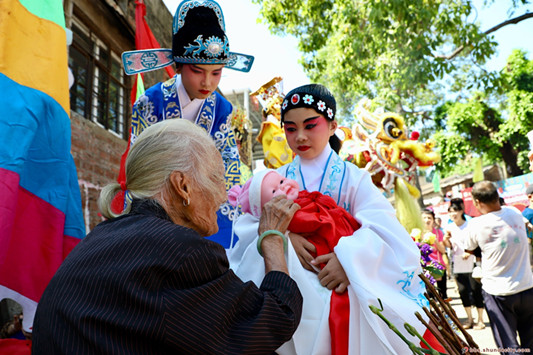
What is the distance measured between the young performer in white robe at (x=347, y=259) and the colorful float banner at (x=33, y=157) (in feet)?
3.57

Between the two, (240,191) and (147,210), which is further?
(240,191)

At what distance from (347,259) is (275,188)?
0.47 meters

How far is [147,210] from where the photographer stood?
4.55ft

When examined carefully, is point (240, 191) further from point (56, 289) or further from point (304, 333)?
point (56, 289)

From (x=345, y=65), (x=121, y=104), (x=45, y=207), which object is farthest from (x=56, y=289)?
(x=345, y=65)

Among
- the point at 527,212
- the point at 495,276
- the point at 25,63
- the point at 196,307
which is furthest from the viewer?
the point at 527,212

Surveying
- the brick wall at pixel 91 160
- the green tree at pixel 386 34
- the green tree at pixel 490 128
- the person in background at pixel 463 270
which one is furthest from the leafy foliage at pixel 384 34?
the green tree at pixel 490 128

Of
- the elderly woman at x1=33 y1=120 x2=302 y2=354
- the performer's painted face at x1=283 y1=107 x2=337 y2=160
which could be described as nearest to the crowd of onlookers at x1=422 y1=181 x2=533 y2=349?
the performer's painted face at x1=283 y1=107 x2=337 y2=160

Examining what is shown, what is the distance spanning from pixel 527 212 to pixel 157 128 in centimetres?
517

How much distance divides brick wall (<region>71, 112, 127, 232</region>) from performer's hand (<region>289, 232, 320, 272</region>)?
3521 mm

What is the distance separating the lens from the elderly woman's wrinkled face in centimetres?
149

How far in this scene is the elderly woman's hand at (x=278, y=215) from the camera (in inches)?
70.1

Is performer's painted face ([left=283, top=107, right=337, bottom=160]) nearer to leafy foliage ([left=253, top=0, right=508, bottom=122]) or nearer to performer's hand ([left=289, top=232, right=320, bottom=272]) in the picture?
performer's hand ([left=289, top=232, right=320, bottom=272])

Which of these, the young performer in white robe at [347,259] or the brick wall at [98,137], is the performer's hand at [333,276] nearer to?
the young performer in white robe at [347,259]
